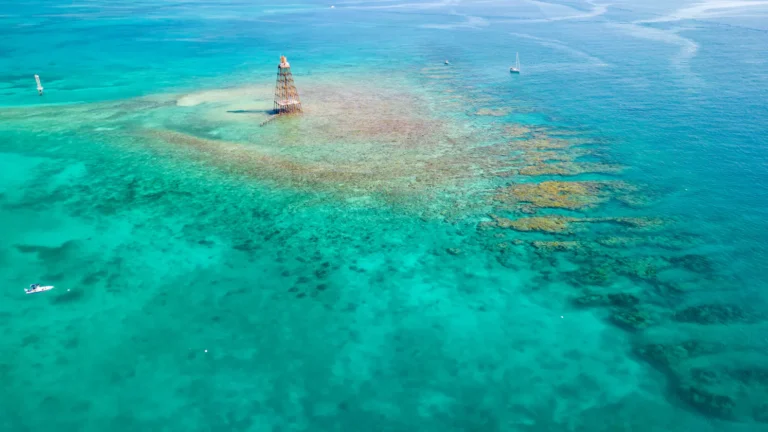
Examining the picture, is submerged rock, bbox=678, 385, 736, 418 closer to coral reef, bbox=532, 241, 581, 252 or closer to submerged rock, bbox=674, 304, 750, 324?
submerged rock, bbox=674, 304, 750, 324

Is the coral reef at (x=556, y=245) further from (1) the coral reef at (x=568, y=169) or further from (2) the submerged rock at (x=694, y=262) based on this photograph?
(1) the coral reef at (x=568, y=169)

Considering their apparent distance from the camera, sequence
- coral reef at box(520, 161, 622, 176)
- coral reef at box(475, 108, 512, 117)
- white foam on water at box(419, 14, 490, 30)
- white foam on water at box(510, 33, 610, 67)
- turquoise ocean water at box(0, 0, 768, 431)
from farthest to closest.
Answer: white foam on water at box(419, 14, 490, 30) → white foam on water at box(510, 33, 610, 67) → coral reef at box(475, 108, 512, 117) → coral reef at box(520, 161, 622, 176) → turquoise ocean water at box(0, 0, 768, 431)

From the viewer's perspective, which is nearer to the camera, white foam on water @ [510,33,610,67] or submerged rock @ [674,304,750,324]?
submerged rock @ [674,304,750,324]

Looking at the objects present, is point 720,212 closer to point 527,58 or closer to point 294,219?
point 294,219

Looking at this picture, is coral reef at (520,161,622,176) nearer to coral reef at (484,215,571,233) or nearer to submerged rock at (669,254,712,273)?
coral reef at (484,215,571,233)

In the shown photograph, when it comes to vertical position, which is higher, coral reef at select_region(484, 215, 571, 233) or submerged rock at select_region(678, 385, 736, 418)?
coral reef at select_region(484, 215, 571, 233)

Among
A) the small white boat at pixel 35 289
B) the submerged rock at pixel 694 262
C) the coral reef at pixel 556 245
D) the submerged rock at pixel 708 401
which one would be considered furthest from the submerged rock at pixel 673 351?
the small white boat at pixel 35 289

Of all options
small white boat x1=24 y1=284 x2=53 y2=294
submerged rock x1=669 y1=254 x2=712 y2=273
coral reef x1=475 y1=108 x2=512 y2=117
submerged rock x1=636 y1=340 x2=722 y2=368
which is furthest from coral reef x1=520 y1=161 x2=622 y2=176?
small white boat x1=24 y1=284 x2=53 y2=294

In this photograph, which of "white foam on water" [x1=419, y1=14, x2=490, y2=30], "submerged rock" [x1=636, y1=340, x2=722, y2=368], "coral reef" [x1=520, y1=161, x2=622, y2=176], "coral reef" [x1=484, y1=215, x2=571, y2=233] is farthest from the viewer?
"white foam on water" [x1=419, y1=14, x2=490, y2=30]

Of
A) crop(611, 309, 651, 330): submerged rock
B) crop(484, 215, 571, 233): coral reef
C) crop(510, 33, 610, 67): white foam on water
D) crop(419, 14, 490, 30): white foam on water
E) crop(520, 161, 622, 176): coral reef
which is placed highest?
crop(419, 14, 490, 30): white foam on water
